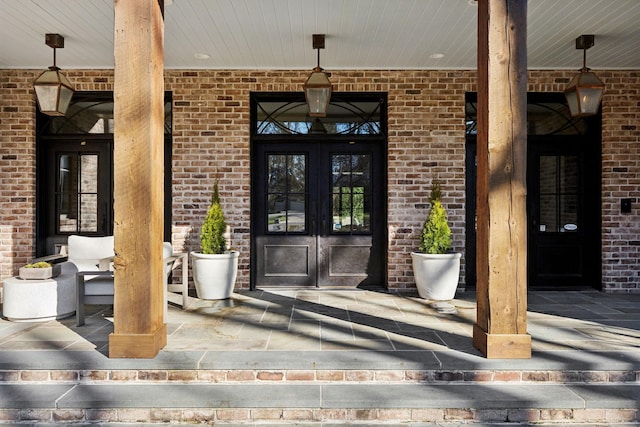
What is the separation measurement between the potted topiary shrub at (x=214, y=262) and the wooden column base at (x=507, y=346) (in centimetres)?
298

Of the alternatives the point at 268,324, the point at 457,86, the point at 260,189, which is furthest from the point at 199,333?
the point at 457,86

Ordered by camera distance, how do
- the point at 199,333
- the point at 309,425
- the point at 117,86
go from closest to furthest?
the point at 309,425
the point at 117,86
the point at 199,333

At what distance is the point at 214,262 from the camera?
4.98 metres

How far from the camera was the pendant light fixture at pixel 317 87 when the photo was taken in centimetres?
459

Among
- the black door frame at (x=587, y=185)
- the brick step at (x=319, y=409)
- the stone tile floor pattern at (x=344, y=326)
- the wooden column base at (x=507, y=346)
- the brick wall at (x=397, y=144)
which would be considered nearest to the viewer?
the brick step at (x=319, y=409)

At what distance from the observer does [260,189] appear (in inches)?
231

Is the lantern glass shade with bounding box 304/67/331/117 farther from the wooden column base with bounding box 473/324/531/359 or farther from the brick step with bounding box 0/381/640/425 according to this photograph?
the brick step with bounding box 0/381/640/425

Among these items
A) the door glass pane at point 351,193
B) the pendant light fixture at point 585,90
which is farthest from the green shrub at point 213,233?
the pendant light fixture at point 585,90

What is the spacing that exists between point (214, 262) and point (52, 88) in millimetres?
2490

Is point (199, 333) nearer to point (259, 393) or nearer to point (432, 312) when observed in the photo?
point (259, 393)

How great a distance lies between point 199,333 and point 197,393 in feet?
2.97

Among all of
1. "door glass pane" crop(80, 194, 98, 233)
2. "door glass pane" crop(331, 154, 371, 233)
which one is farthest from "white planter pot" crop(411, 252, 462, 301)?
"door glass pane" crop(80, 194, 98, 233)

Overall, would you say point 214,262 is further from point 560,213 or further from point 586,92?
point 560,213

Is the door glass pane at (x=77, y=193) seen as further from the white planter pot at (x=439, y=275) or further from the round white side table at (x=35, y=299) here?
the white planter pot at (x=439, y=275)
